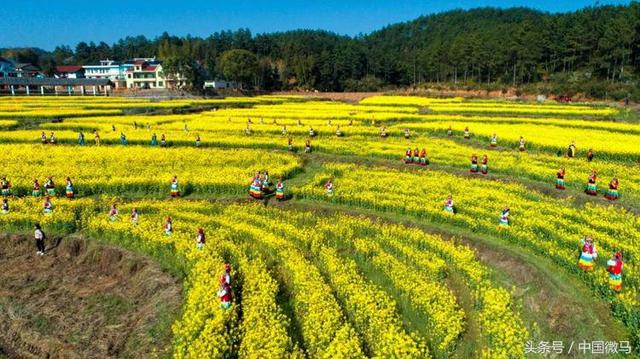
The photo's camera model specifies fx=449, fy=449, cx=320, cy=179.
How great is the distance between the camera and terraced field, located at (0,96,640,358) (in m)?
13.8

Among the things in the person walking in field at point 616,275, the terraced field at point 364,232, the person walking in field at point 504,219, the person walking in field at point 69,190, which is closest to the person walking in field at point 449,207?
the terraced field at point 364,232

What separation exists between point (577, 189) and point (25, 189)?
34286 millimetres

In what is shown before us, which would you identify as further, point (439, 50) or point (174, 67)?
point (439, 50)

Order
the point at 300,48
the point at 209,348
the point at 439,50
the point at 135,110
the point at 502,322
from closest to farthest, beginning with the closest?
the point at 209,348 < the point at 502,322 < the point at 135,110 < the point at 439,50 < the point at 300,48

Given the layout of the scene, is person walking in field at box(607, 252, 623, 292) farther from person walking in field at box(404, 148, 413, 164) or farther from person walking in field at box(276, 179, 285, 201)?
person walking in field at box(404, 148, 413, 164)

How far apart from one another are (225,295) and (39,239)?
11641 mm

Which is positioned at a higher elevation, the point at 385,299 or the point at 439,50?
the point at 439,50

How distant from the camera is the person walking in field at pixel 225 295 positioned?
14555 millimetres

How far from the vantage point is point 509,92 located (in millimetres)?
100812

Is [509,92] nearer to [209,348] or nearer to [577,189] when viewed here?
[577,189]

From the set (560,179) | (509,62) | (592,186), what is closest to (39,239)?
(560,179)

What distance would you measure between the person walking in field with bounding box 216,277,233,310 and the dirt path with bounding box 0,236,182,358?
5.95 feet

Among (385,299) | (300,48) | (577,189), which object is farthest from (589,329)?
(300,48)

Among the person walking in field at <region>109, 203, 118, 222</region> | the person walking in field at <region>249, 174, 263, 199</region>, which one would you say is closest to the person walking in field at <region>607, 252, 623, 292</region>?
the person walking in field at <region>249, 174, 263, 199</region>
